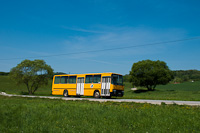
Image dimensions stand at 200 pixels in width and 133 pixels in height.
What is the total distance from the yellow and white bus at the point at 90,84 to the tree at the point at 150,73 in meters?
36.1

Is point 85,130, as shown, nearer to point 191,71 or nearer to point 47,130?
point 47,130

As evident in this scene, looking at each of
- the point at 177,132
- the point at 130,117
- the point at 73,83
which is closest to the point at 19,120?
the point at 130,117

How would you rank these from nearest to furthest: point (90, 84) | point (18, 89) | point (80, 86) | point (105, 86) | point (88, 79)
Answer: point (105, 86) → point (90, 84) → point (88, 79) → point (80, 86) → point (18, 89)

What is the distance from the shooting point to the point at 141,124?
26.1 ft

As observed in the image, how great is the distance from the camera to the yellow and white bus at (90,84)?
25.6 metres

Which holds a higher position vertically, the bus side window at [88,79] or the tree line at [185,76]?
the tree line at [185,76]

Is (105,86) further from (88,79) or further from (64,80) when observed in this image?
(64,80)

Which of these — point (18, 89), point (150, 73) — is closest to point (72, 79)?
point (150, 73)

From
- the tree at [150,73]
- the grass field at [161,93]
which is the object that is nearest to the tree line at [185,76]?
the grass field at [161,93]

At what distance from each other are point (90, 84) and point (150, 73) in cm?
3848

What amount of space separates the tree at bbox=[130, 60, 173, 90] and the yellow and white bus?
3606 centimetres

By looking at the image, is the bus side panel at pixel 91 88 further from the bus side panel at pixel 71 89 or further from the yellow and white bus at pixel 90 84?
the bus side panel at pixel 71 89

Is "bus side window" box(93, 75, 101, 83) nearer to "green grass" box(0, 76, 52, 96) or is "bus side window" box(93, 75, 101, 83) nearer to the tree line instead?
"green grass" box(0, 76, 52, 96)

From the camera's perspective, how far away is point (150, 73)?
62312 mm
